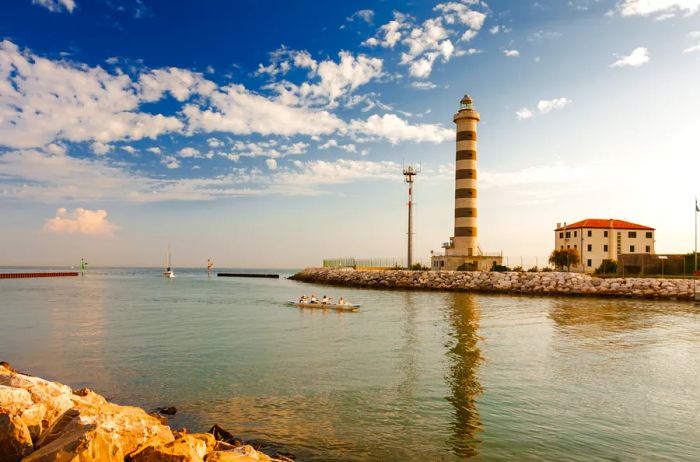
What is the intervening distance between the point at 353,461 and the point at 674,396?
11.7 meters

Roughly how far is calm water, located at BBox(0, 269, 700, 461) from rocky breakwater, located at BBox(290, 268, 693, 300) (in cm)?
1994

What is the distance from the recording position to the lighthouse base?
213ft

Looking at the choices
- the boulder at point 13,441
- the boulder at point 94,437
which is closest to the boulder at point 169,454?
the boulder at point 94,437

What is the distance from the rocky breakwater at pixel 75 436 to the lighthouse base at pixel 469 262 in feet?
194

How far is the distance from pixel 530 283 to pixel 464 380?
46397 mm

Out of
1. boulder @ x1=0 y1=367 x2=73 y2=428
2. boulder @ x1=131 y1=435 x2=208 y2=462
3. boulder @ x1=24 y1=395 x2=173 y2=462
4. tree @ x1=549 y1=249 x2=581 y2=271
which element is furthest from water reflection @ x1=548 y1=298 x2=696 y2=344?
boulder @ x1=0 y1=367 x2=73 y2=428

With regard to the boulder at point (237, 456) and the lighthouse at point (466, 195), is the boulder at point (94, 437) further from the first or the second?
the lighthouse at point (466, 195)

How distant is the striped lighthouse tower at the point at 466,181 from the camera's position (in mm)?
61750

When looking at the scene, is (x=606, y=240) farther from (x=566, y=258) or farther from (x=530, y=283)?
(x=530, y=283)

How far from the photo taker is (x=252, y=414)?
42.4 ft

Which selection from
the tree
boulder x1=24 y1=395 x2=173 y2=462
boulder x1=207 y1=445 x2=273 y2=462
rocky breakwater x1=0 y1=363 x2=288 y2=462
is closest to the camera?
boulder x1=24 y1=395 x2=173 y2=462

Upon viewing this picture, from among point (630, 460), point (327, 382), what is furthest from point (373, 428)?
point (630, 460)

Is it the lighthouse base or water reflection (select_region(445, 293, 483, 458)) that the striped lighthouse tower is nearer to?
the lighthouse base

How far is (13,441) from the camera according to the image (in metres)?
6.91
